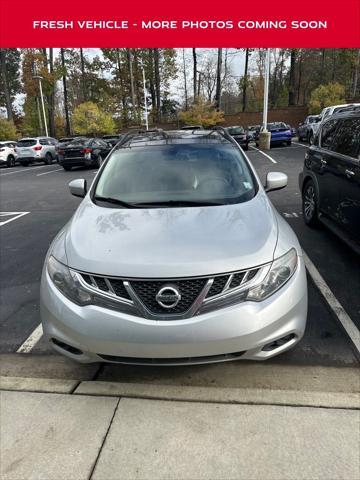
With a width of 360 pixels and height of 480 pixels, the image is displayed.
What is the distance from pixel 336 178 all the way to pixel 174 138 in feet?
7.00

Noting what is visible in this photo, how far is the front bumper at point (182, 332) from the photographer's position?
88.9 inches

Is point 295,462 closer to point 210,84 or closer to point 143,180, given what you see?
point 143,180

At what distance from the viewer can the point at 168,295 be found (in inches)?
89.7

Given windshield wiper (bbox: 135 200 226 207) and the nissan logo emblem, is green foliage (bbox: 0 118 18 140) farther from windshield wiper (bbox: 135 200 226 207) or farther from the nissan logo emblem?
the nissan logo emblem

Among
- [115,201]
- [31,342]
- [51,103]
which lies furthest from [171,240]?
[51,103]

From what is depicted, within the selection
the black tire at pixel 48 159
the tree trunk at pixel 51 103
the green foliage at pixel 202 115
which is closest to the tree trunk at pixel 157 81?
the green foliage at pixel 202 115

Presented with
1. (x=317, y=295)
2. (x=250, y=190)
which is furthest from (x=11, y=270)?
(x=317, y=295)

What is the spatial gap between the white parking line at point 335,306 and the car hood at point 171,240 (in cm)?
123

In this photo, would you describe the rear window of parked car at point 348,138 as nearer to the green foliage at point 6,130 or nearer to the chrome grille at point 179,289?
the chrome grille at point 179,289

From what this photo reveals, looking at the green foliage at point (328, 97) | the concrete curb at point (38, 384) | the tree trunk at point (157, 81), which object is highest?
the tree trunk at point (157, 81)

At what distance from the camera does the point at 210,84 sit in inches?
2029

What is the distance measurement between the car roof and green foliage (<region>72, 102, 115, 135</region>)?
33659 mm

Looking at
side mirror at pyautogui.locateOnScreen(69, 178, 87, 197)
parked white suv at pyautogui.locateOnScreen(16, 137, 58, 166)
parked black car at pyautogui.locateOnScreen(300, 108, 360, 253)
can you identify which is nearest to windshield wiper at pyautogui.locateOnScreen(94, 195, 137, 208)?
side mirror at pyautogui.locateOnScreen(69, 178, 87, 197)

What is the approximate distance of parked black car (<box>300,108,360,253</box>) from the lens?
4.36 m
